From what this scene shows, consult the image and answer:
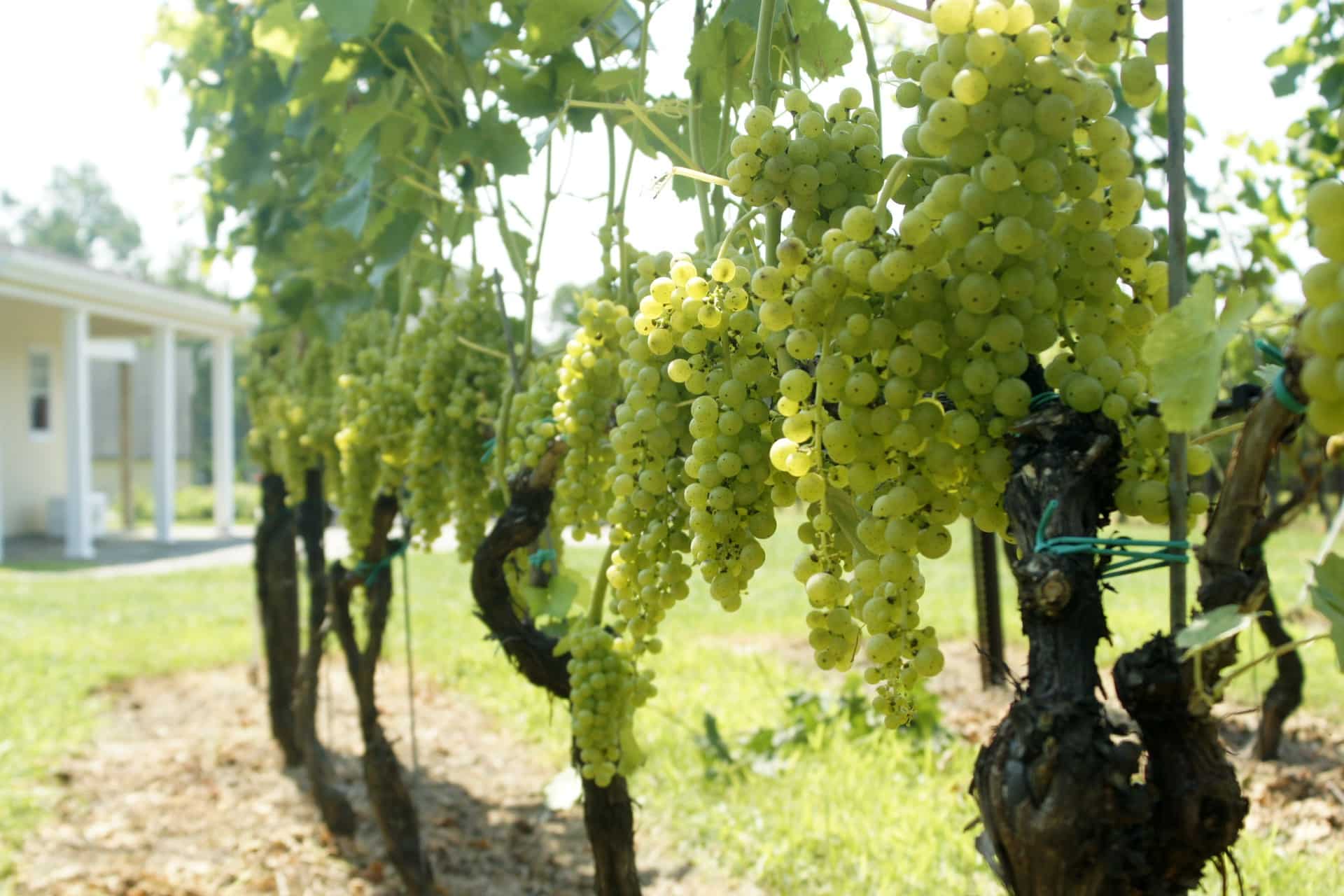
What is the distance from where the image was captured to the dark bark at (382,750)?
304 cm

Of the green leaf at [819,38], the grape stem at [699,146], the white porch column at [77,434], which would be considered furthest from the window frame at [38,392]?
the green leaf at [819,38]

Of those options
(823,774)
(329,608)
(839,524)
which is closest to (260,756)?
(329,608)

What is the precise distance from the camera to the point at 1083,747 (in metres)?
0.74

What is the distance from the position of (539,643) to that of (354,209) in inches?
42.1

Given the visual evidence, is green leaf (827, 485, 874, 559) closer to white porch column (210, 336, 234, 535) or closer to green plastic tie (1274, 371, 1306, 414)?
green plastic tie (1274, 371, 1306, 414)

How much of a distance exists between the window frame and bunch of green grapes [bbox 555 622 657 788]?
55.0 feet

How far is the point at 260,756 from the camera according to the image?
4.62 metres

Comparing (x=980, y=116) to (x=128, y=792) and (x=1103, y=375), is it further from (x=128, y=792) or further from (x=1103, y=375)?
(x=128, y=792)

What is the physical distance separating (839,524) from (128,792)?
418cm

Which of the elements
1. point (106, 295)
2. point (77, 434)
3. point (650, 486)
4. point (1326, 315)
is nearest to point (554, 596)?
point (650, 486)

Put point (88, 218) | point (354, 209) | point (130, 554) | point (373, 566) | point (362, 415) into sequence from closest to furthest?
point (362, 415) < point (354, 209) < point (373, 566) < point (130, 554) < point (88, 218)

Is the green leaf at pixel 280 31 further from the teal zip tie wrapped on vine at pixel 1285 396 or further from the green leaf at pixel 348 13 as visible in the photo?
the teal zip tie wrapped on vine at pixel 1285 396

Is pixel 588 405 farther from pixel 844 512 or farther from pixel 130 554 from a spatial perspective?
pixel 130 554

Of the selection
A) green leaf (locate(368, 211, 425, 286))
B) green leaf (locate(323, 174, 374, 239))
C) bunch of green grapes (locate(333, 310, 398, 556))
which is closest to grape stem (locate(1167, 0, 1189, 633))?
bunch of green grapes (locate(333, 310, 398, 556))
